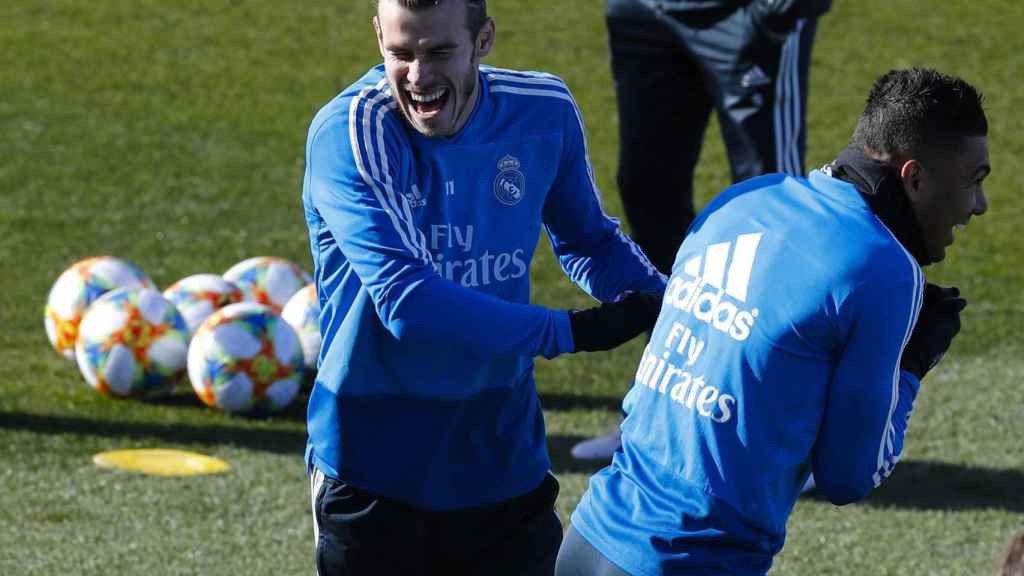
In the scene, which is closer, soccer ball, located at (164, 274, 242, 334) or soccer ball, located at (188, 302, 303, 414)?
soccer ball, located at (188, 302, 303, 414)

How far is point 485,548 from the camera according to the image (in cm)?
415

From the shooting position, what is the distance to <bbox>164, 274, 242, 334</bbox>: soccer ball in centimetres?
784

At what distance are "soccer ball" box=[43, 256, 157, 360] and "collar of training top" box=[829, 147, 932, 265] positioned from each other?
16.9ft

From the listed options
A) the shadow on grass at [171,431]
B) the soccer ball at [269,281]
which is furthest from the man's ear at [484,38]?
the soccer ball at [269,281]

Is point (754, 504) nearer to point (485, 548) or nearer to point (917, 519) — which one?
point (485, 548)

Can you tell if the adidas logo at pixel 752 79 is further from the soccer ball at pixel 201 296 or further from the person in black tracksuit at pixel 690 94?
the soccer ball at pixel 201 296

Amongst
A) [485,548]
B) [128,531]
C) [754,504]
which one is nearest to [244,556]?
[128,531]

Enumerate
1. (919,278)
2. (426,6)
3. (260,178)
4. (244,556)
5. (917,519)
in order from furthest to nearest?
(260,178) < (917,519) < (244,556) < (426,6) < (919,278)

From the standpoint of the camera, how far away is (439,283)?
3766mm

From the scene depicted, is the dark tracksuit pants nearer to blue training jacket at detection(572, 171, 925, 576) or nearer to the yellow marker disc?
the yellow marker disc

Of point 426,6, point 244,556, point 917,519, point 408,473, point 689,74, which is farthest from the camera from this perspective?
point 689,74

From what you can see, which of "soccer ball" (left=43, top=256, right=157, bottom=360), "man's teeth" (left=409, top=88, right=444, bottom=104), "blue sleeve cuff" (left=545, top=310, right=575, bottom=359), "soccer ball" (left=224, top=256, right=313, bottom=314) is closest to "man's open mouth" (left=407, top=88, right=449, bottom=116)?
"man's teeth" (left=409, top=88, right=444, bottom=104)

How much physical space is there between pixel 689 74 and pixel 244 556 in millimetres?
2749

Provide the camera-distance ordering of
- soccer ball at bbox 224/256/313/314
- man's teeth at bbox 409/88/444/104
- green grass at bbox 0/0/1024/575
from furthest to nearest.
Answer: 1. soccer ball at bbox 224/256/313/314
2. green grass at bbox 0/0/1024/575
3. man's teeth at bbox 409/88/444/104
